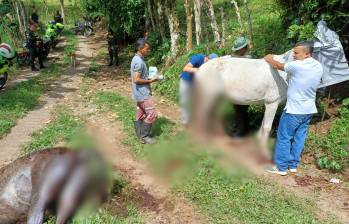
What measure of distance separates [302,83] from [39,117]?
5010 mm

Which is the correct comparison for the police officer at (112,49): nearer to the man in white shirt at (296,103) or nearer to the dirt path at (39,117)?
the dirt path at (39,117)

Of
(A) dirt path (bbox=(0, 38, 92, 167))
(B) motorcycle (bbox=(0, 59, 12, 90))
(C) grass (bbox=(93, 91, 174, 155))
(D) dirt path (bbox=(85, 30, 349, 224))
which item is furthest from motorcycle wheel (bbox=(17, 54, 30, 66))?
(D) dirt path (bbox=(85, 30, 349, 224))

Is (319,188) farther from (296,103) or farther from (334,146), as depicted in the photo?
(296,103)

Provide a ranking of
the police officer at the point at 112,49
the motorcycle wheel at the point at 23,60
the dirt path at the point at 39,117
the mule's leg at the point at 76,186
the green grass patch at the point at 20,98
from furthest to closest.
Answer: the motorcycle wheel at the point at 23,60
the police officer at the point at 112,49
the green grass patch at the point at 20,98
the dirt path at the point at 39,117
the mule's leg at the point at 76,186

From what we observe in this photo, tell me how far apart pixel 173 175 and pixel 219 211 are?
3.61 m

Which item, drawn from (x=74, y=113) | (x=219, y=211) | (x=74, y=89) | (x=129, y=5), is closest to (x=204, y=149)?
(x=219, y=211)

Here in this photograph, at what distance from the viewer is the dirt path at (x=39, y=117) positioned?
6.12 m

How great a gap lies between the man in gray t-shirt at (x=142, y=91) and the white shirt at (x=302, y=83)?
1.80m

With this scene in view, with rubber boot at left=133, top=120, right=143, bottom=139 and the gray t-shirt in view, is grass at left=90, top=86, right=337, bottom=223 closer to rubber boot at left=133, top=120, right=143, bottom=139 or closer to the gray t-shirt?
the gray t-shirt

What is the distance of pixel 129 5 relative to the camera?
1330 centimetres

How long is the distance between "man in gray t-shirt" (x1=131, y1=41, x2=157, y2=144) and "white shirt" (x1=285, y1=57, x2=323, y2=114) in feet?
5.90

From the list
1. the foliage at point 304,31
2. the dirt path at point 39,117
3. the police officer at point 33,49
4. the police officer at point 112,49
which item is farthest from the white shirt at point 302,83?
the police officer at point 33,49

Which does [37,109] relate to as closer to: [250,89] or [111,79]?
[111,79]

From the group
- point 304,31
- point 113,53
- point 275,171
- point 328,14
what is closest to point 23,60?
point 113,53
